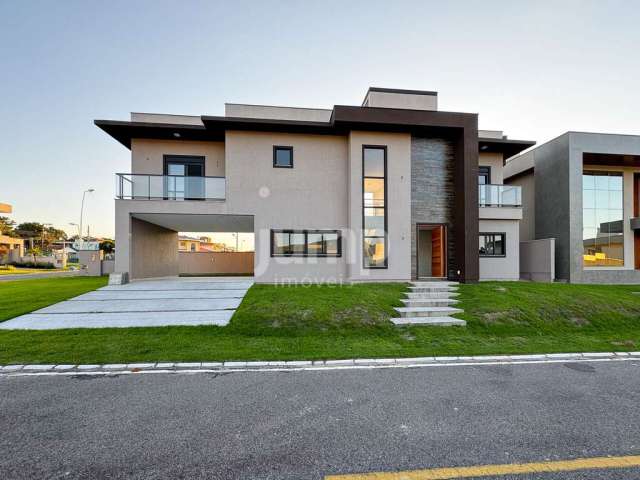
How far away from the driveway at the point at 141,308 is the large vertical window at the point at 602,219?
60.2ft

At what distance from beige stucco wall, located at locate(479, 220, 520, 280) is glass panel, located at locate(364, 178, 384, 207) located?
18.7 ft

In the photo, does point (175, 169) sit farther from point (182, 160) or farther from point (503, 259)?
point (503, 259)

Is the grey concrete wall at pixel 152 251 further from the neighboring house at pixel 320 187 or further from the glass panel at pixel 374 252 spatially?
the glass panel at pixel 374 252

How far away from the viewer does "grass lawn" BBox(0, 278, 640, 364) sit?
5559 mm

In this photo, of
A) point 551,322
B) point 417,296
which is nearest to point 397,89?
point 417,296

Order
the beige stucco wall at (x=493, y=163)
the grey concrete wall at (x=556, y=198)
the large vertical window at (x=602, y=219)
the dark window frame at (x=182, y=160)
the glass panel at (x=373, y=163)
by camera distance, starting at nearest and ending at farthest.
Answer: the glass panel at (x=373, y=163) < the dark window frame at (x=182, y=160) < the grey concrete wall at (x=556, y=198) < the beige stucco wall at (x=493, y=163) < the large vertical window at (x=602, y=219)

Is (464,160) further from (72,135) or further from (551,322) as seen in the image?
(72,135)

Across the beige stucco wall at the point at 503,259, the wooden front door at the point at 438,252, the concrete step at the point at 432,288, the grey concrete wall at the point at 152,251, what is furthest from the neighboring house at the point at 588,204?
the grey concrete wall at the point at 152,251

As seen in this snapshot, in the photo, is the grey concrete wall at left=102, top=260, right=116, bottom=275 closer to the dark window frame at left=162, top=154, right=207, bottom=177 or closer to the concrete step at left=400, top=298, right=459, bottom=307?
the dark window frame at left=162, top=154, right=207, bottom=177

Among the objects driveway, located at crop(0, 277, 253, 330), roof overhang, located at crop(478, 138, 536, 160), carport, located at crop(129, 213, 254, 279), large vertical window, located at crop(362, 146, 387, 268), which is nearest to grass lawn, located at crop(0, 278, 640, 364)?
driveway, located at crop(0, 277, 253, 330)

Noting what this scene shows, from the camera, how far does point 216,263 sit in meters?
21.0

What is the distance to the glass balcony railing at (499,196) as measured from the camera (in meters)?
13.8

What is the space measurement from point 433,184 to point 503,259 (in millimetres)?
5339

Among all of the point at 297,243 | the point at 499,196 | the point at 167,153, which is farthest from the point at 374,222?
the point at 167,153
